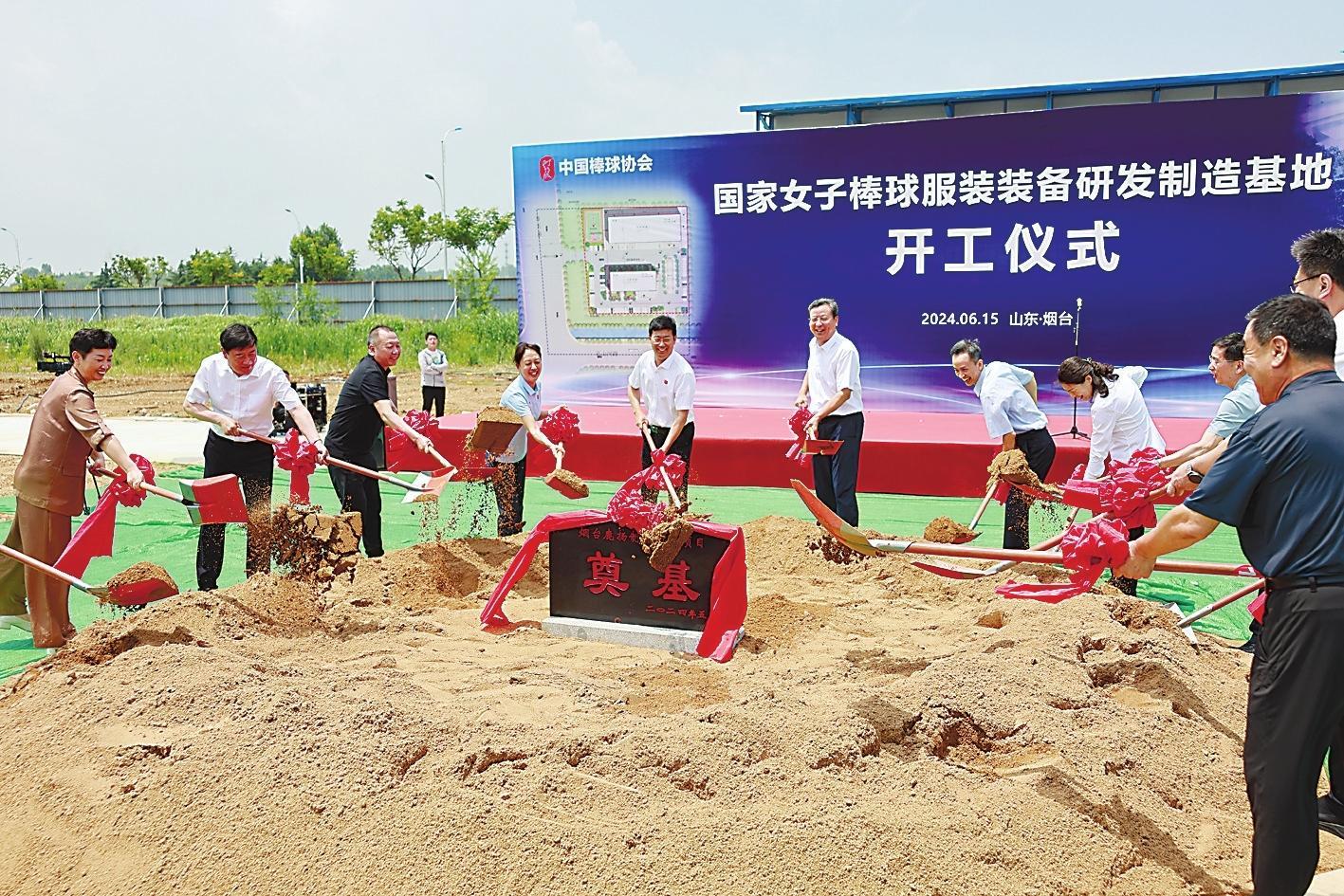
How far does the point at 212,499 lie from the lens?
4.80 meters

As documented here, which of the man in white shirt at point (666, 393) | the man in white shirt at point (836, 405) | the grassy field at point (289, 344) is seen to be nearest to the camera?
the man in white shirt at point (836, 405)

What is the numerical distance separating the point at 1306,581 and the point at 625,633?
2.74 metres

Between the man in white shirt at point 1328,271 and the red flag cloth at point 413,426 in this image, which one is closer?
the man in white shirt at point 1328,271

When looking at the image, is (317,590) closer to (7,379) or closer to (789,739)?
(789,739)

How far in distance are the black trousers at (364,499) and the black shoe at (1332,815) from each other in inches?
174

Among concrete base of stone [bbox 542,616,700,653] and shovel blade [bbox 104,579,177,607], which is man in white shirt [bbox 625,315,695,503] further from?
shovel blade [bbox 104,579,177,607]

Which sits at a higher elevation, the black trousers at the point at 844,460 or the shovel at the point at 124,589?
the black trousers at the point at 844,460

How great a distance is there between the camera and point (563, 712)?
3.58 meters

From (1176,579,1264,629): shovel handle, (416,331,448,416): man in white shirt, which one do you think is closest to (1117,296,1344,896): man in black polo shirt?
(1176,579,1264,629): shovel handle

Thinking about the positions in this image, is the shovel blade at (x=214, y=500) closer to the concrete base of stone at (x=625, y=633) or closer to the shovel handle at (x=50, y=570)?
the shovel handle at (x=50, y=570)

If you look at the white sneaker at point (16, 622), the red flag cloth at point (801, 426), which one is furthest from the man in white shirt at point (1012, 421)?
the white sneaker at point (16, 622)

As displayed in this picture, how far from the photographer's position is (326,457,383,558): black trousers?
5.64 meters

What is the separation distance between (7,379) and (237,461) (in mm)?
15829

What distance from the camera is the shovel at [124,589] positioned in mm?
4328
